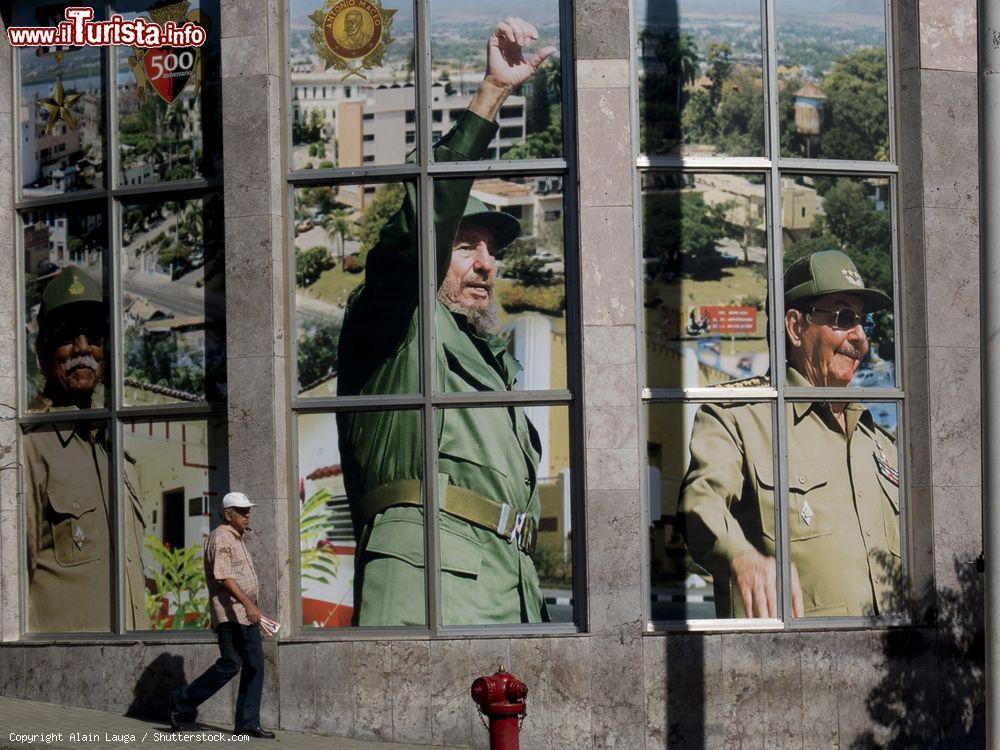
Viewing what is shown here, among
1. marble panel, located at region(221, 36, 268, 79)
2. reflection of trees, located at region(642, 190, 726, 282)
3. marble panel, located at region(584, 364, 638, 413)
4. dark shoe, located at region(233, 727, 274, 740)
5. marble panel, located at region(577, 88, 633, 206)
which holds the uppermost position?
marble panel, located at region(221, 36, 268, 79)

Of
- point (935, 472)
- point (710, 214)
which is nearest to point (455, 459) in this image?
point (710, 214)

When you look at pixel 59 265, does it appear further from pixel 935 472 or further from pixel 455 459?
pixel 935 472

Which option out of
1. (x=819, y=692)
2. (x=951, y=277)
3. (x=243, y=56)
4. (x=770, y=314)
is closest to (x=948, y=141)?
(x=951, y=277)

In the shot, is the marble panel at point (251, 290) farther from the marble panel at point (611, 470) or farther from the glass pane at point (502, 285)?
the marble panel at point (611, 470)

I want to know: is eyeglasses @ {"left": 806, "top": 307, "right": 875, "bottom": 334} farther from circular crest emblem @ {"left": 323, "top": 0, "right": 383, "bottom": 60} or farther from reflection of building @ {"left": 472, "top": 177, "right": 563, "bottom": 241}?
circular crest emblem @ {"left": 323, "top": 0, "right": 383, "bottom": 60}

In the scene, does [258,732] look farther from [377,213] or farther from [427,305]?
[377,213]

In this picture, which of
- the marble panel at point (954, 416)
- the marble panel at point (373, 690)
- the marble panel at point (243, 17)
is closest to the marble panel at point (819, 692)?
the marble panel at point (954, 416)

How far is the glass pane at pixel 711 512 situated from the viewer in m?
12.6

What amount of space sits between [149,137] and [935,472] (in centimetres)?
779

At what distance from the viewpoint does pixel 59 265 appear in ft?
46.0

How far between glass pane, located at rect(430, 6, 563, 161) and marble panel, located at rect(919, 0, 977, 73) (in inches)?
131

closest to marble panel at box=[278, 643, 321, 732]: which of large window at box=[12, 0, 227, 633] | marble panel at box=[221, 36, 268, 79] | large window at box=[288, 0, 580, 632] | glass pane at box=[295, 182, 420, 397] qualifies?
large window at box=[288, 0, 580, 632]

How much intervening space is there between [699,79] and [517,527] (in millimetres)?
4309

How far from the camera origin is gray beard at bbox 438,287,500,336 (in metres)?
12.8
